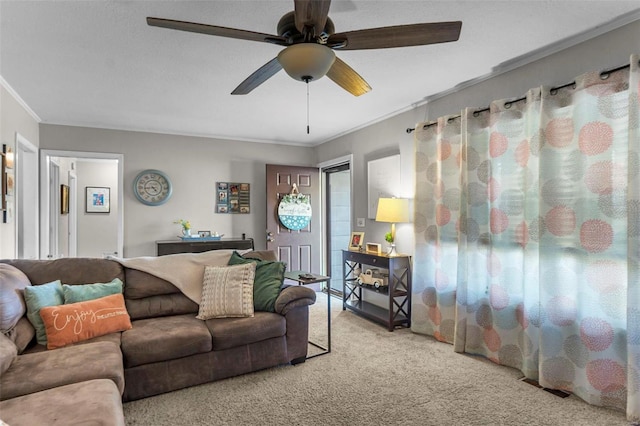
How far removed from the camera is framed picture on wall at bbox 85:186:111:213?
6.50 meters

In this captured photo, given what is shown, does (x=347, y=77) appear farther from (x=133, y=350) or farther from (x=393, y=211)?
(x=133, y=350)

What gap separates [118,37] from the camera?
2.45 m

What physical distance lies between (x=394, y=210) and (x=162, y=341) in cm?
254

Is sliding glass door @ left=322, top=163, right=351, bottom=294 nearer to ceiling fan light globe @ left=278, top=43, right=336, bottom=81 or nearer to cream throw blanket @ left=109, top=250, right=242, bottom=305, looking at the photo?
cream throw blanket @ left=109, top=250, right=242, bottom=305

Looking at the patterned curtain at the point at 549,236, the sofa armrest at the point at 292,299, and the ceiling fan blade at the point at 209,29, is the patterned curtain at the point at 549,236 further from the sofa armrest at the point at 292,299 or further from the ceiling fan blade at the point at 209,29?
the ceiling fan blade at the point at 209,29

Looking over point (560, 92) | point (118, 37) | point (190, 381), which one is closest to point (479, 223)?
point (560, 92)

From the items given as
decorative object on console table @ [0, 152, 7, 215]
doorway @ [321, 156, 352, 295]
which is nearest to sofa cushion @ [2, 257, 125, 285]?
decorative object on console table @ [0, 152, 7, 215]

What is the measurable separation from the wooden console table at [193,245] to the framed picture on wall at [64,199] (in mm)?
1965

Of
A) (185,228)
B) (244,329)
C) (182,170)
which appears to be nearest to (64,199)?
(182,170)

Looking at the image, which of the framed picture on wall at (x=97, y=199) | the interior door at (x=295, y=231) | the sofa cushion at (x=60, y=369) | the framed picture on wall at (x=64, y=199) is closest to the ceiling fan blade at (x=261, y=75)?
the sofa cushion at (x=60, y=369)

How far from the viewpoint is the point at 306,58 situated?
1.76m

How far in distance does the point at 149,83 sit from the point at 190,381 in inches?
99.5

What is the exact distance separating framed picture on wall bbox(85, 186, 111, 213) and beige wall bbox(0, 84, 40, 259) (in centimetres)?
265

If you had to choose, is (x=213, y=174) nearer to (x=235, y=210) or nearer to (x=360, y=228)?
(x=235, y=210)
